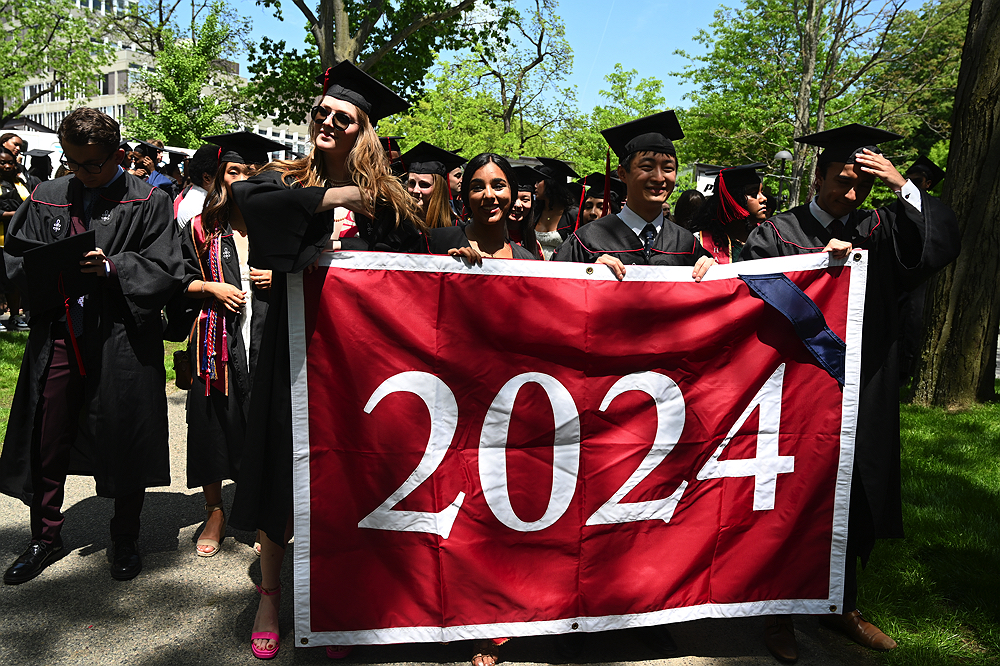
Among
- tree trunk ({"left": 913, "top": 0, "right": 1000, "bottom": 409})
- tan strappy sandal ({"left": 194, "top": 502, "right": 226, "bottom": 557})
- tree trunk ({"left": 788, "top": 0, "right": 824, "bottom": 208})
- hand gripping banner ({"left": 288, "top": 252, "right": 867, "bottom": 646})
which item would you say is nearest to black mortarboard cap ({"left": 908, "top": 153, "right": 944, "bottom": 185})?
tree trunk ({"left": 913, "top": 0, "right": 1000, "bottom": 409})

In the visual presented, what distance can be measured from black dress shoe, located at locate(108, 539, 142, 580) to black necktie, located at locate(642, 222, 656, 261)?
2914 millimetres

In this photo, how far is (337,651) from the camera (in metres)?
3.11

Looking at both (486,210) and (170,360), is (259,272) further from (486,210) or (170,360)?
(170,360)

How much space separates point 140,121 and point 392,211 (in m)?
32.5

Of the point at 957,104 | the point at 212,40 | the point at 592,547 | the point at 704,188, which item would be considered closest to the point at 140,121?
the point at 212,40

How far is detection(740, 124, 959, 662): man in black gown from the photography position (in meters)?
3.33

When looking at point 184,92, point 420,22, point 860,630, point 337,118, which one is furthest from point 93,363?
point 184,92

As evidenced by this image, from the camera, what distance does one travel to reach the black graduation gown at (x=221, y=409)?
4.07 m

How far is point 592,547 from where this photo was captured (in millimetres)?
3166

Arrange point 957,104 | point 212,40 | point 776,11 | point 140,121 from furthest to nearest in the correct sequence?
1. point 140,121
2. point 212,40
3. point 776,11
4. point 957,104

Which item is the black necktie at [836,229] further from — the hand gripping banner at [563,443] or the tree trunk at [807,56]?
the tree trunk at [807,56]

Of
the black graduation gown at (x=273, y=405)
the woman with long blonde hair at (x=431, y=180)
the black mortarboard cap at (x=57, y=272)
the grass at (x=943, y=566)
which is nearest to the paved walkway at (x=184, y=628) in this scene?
the grass at (x=943, y=566)

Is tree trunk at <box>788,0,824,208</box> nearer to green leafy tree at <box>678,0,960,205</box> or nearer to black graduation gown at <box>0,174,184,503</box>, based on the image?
green leafy tree at <box>678,0,960,205</box>

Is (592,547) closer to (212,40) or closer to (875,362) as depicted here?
(875,362)
